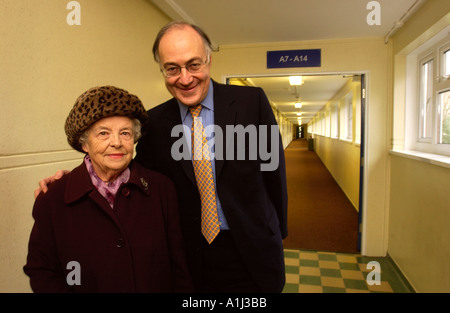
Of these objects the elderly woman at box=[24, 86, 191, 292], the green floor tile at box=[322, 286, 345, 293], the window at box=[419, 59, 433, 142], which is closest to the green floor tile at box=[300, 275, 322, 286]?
the green floor tile at box=[322, 286, 345, 293]

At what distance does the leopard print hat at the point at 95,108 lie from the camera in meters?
1.01

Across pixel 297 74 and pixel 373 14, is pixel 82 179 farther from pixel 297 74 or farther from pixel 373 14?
pixel 297 74

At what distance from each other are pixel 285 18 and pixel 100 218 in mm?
3034

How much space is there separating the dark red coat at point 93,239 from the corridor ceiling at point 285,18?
239cm

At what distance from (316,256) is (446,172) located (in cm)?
215

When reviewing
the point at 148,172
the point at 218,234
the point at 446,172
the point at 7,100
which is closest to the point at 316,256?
the point at 446,172

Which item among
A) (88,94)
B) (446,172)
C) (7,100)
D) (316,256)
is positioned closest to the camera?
(88,94)

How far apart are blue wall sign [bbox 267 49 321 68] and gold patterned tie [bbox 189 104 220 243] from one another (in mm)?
3259

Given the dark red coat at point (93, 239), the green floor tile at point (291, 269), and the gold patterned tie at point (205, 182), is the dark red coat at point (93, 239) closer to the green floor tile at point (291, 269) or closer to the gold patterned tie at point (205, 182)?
the gold patterned tie at point (205, 182)

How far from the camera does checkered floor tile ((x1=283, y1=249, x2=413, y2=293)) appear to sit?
3.35 meters

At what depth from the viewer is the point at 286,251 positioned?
436cm

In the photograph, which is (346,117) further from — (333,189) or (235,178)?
(235,178)

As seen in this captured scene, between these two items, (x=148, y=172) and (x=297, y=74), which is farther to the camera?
(x=297, y=74)

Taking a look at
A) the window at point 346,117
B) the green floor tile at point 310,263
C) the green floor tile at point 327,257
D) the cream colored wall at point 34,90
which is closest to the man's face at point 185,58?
the cream colored wall at point 34,90
